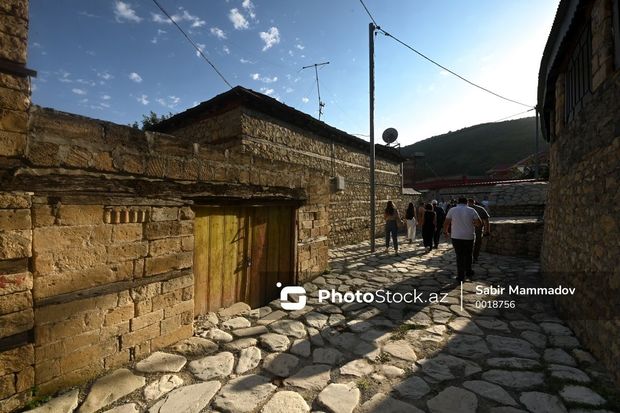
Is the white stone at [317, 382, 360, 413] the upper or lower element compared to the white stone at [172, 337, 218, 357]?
lower

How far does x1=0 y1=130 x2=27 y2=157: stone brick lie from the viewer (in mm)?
2062

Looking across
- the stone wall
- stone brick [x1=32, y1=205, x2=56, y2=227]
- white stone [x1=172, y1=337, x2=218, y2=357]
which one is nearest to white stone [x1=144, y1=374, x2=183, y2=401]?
white stone [x1=172, y1=337, x2=218, y2=357]

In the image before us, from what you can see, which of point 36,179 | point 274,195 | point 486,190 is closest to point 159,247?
point 36,179

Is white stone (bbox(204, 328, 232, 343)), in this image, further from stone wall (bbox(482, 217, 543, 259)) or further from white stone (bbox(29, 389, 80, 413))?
stone wall (bbox(482, 217, 543, 259))

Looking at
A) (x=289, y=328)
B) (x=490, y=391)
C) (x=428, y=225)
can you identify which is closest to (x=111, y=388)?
(x=289, y=328)

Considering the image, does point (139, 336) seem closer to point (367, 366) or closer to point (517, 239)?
point (367, 366)

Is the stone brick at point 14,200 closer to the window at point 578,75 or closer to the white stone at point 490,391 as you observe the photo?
the white stone at point 490,391

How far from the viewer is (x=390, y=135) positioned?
48.5 feet

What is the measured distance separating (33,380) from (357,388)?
2.68 m

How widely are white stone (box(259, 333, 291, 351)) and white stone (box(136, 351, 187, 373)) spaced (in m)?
0.89

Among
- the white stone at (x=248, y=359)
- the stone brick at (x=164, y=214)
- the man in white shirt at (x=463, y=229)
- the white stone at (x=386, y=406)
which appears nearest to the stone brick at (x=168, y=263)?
the stone brick at (x=164, y=214)

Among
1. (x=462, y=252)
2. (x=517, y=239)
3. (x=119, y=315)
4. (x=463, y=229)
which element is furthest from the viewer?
(x=517, y=239)

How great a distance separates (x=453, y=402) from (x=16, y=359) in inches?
137

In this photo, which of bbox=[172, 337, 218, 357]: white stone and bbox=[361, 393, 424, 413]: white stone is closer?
bbox=[361, 393, 424, 413]: white stone
